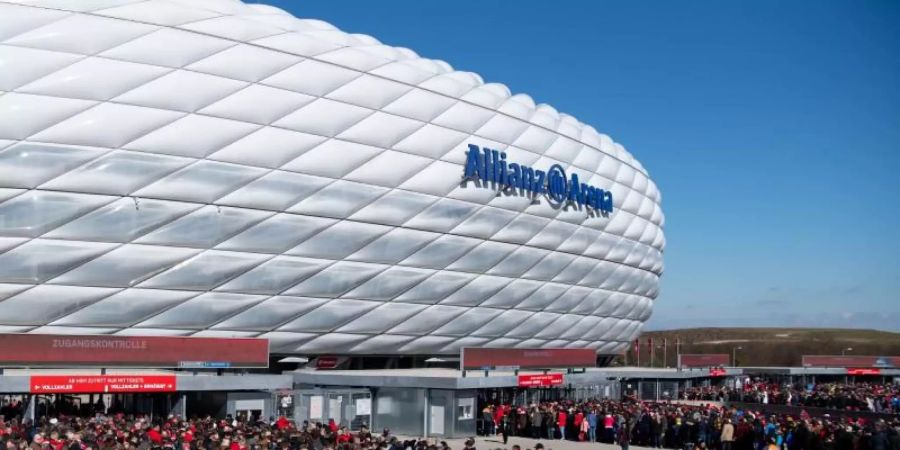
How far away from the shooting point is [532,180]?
1932 inches

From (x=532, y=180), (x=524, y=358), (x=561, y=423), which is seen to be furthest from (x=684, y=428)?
(x=532, y=180)

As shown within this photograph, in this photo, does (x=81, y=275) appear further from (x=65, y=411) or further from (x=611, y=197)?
(x=611, y=197)

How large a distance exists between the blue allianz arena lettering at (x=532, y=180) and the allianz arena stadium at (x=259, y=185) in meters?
0.14

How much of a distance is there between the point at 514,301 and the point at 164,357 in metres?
20.1

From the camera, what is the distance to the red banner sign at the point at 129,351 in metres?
30.8

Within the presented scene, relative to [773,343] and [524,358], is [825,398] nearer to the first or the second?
[524,358]

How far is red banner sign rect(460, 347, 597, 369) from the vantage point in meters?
39.7

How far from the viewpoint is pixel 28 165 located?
32.4 meters

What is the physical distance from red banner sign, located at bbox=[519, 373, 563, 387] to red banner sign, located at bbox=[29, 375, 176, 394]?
14659 mm

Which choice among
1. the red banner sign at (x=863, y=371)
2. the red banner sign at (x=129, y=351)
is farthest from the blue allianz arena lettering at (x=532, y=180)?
the red banner sign at (x=863, y=371)

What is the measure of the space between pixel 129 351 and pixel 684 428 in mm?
18041

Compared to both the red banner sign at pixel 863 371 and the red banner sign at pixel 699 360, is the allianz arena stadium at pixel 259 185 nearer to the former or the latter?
the red banner sign at pixel 699 360

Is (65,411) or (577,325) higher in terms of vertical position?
(577,325)

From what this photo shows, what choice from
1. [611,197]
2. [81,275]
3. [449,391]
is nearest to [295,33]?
[81,275]
